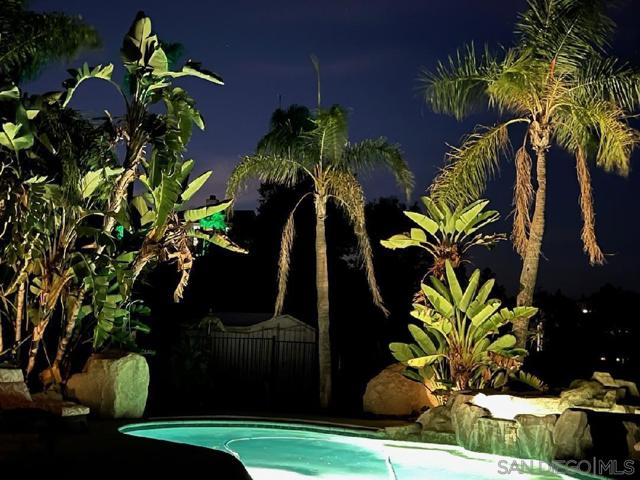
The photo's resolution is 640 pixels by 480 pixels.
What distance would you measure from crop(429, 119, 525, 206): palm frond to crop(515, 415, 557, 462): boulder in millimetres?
5525

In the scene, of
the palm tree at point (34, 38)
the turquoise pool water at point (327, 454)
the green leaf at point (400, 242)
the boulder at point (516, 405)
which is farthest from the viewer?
the green leaf at point (400, 242)

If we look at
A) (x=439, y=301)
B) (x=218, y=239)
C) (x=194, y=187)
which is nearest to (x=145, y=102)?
(x=194, y=187)

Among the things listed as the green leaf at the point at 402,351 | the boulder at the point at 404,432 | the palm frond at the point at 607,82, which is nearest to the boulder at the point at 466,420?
the boulder at the point at 404,432

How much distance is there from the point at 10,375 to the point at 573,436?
715 centimetres

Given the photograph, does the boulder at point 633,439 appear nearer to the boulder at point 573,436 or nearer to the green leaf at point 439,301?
the boulder at point 573,436

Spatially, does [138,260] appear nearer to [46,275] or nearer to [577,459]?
[46,275]

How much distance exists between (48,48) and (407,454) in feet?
27.3

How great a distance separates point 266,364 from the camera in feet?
61.4

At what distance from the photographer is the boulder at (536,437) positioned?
344 inches

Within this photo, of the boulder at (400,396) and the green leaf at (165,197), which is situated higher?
the green leaf at (165,197)

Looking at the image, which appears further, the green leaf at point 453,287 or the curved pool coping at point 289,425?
the green leaf at point 453,287

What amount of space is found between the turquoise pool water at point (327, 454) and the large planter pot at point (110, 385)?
80 cm

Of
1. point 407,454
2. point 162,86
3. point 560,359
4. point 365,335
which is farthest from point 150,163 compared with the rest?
point 560,359

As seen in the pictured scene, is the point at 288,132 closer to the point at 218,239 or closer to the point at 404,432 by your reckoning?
the point at 218,239
